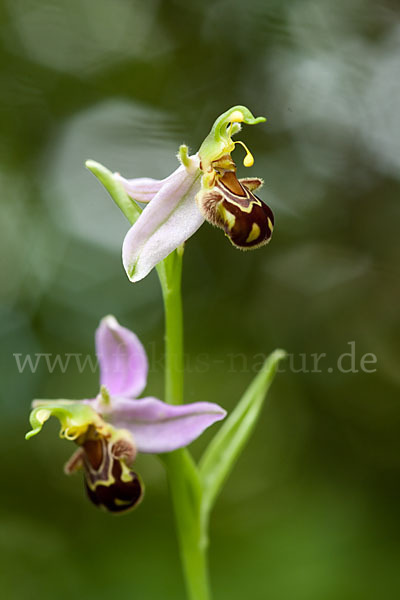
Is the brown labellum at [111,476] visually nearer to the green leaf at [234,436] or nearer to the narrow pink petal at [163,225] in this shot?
the green leaf at [234,436]

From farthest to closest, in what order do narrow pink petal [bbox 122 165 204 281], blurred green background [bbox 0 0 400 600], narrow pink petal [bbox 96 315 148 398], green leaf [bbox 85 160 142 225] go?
blurred green background [bbox 0 0 400 600], narrow pink petal [bbox 96 315 148 398], green leaf [bbox 85 160 142 225], narrow pink petal [bbox 122 165 204 281]

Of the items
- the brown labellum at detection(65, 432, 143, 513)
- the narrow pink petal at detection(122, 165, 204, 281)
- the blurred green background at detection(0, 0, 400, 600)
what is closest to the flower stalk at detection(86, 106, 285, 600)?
the narrow pink petal at detection(122, 165, 204, 281)

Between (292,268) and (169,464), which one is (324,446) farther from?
(169,464)

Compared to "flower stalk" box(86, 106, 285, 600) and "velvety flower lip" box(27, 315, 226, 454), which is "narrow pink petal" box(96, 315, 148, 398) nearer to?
"velvety flower lip" box(27, 315, 226, 454)

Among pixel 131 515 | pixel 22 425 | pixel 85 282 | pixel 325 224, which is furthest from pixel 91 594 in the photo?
pixel 325 224

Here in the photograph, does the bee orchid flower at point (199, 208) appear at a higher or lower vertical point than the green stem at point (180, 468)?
higher

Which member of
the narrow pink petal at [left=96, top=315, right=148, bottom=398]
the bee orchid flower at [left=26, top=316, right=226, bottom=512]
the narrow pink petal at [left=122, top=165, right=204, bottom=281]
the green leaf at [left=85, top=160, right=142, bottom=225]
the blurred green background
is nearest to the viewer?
the narrow pink petal at [left=122, top=165, right=204, bottom=281]

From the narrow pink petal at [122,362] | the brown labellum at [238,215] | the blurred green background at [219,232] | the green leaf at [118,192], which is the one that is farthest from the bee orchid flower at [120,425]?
the blurred green background at [219,232]
